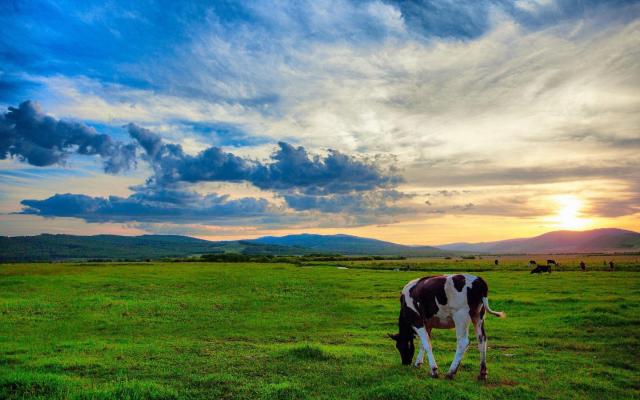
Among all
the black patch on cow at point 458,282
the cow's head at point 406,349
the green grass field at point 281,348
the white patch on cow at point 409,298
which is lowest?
the green grass field at point 281,348

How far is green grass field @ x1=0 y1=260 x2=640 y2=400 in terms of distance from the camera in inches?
486

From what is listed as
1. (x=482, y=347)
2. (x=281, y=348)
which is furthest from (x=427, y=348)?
(x=281, y=348)

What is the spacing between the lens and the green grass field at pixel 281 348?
12336mm

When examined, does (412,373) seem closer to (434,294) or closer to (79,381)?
(434,294)

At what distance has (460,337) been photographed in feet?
43.6

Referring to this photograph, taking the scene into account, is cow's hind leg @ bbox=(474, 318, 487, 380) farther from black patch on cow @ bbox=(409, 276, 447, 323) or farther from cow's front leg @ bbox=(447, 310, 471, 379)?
black patch on cow @ bbox=(409, 276, 447, 323)

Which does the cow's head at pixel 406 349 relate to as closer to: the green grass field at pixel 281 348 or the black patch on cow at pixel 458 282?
the green grass field at pixel 281 348

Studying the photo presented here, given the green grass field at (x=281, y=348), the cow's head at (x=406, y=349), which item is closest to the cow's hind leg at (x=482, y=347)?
the green grass field at (x=281, y=348)

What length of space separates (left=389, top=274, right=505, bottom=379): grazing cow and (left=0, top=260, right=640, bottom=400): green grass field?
0.77 metres

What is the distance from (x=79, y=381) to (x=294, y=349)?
24.5 ft

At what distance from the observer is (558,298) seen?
1309 inches

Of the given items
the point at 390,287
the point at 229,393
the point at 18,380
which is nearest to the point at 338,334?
the point at 229,393

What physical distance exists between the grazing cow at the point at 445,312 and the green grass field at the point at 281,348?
0.77m

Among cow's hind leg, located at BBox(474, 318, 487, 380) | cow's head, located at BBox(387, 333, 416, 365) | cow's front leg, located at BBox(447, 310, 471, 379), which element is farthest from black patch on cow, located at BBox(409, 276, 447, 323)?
cow's hind leg, located at BBox(474, 318, 487, 380)
